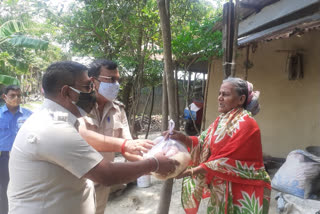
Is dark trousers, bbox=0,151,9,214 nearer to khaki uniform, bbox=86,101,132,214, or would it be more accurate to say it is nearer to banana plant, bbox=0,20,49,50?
khaki uniform, bbox=86,101,132,214

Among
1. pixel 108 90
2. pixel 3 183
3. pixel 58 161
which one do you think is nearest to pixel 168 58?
pixel 108 90

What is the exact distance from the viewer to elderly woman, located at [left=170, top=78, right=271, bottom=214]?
1.86 metres

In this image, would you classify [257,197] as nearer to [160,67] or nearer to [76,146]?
[76,146]

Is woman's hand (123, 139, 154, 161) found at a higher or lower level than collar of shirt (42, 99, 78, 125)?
lower

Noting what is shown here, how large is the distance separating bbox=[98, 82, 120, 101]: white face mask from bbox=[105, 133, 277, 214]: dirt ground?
1937mm

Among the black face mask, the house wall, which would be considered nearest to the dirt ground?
the house wall

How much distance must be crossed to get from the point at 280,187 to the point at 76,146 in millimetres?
3472

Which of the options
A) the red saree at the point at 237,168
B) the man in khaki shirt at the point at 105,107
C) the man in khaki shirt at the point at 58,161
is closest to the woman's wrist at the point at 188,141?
the red saree at the point at 237,168

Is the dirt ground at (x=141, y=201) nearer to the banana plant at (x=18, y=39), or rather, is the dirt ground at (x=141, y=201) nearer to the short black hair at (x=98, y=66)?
the short black hair at (x=98, y=66)

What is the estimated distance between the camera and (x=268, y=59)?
548cm

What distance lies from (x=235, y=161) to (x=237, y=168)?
59 millimetres

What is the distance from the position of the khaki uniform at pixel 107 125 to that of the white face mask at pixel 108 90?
0.10 metres

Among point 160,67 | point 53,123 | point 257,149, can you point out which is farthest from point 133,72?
point 53,123

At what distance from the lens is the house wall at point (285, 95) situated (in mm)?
4727
